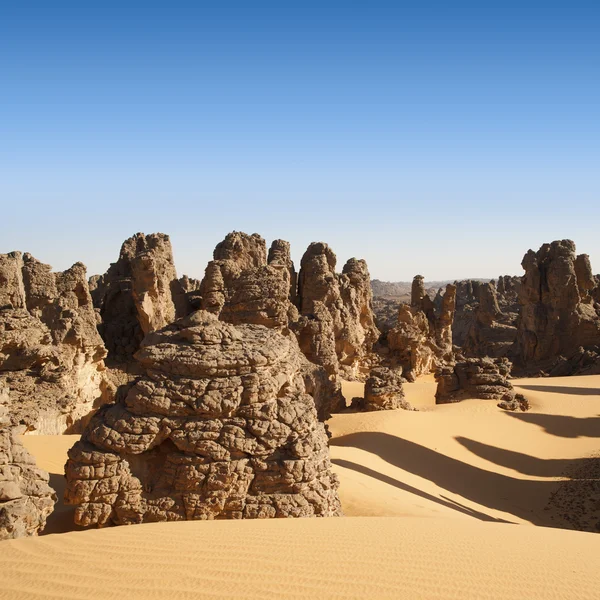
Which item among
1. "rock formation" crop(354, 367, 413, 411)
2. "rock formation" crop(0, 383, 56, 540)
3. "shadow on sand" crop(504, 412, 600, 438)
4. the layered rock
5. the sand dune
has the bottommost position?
"shadow on sand" crop(504, 412, 600, 438)

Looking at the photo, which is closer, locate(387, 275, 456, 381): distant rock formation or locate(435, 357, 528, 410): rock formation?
locate(435, 357, 528, 410): rock formation

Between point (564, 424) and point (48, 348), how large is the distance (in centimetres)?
1822

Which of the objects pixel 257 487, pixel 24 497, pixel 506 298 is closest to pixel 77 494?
pixel 24 497

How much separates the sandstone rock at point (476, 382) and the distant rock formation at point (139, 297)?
12.2 meters

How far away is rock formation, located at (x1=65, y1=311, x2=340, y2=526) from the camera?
8555 mm

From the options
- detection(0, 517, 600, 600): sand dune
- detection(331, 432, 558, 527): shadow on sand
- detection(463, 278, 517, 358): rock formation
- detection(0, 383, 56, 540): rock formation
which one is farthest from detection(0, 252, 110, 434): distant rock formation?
detection(463, 278, 517, 358): rock formation

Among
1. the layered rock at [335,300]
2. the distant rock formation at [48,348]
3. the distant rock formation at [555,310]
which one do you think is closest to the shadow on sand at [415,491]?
the distant rock formation at [48,348]

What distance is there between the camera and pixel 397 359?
115ft

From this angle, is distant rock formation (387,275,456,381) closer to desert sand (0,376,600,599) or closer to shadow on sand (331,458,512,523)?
shadow on sand (331,458,512,523)

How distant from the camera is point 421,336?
35875 millimetres

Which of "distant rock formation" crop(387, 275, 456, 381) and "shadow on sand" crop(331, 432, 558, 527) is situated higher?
"distant rock formation" crop(387, 275, 456, 381)

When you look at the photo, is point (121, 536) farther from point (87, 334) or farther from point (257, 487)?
point (87, 334)

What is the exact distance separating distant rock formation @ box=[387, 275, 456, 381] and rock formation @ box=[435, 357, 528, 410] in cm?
688

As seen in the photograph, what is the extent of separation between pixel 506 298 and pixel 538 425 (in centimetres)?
4725
